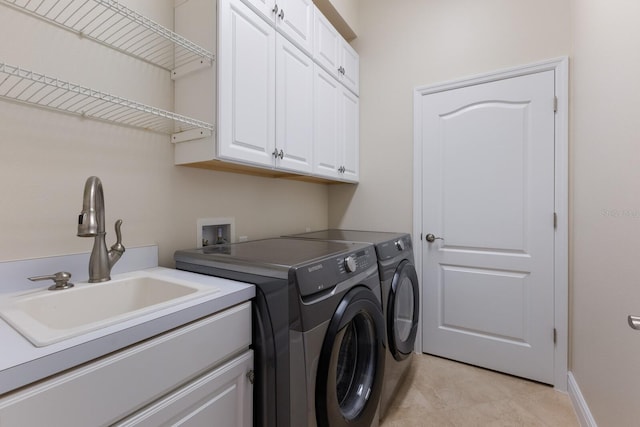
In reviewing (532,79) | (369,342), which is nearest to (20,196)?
(369,342)

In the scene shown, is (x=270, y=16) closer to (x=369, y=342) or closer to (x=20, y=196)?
(x=20, y=196)

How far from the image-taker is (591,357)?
1.52m

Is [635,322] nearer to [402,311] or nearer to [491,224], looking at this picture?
[402,311]

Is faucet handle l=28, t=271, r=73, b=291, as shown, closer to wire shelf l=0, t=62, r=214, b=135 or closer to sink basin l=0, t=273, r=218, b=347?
sink basin l=0, t=273, r=218, b=347

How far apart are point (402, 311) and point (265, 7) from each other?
183 centimetres

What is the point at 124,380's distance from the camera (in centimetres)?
69

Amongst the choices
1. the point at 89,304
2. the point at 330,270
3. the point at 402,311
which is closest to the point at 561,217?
the point at 402,311

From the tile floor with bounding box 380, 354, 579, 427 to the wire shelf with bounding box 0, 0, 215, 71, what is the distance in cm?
210

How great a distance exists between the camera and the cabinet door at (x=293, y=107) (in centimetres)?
164

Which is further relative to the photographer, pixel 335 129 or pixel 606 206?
pixel 335 129

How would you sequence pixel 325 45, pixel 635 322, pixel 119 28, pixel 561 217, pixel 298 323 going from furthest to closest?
pixel 325 45, pixel 561 217, pixel 119 28, pixel 298 323, pixel 635 322

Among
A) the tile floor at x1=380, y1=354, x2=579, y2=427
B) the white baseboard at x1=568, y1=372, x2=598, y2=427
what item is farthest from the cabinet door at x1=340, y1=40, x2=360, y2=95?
the white baseboard at x1=568, y1=372, x2=598, y2=427

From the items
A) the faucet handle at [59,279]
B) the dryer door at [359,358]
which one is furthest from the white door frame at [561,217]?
the faucet handle at [59,279]

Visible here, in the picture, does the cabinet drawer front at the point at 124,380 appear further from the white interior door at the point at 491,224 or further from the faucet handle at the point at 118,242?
the white interior door at the point at 491,224
